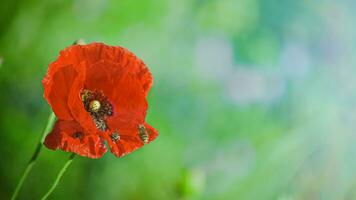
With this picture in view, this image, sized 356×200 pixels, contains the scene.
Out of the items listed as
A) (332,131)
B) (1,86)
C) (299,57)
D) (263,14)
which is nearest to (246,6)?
(263,14)

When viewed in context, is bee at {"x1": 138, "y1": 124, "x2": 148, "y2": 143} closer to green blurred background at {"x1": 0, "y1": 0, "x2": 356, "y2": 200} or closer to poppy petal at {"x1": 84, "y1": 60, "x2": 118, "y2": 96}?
poppy petal at {"x1": 84, "y1": 60, "x2": 118, "y2": 96}

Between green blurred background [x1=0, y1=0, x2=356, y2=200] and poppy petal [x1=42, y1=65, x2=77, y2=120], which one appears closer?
poppy petal [x1=42, y1=65, x2=77, y2=120]

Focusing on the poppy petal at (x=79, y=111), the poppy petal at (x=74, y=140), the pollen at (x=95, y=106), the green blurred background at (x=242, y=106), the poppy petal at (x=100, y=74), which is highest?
the green blurred background at (x=242, y=106)

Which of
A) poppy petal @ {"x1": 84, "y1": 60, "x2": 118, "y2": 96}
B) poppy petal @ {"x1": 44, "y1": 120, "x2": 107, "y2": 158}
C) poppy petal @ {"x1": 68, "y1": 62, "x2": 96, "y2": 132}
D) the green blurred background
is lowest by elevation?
poppy petal @ {"x1": 44, "y1": 120, "x2": 107, "y2": 158}

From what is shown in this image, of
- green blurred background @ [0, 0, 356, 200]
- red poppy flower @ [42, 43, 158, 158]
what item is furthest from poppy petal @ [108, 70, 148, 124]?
green blurred background @ [0, 0, 356, 200]

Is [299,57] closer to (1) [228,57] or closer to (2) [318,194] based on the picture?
(1) [228,57]

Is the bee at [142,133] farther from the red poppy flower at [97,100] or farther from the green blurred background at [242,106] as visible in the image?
the green blurred background at [242,106]

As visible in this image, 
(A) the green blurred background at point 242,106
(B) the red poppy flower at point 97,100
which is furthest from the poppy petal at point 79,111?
(A) the green blurred background at point 242,106

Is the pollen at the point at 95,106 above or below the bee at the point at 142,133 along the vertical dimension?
above
